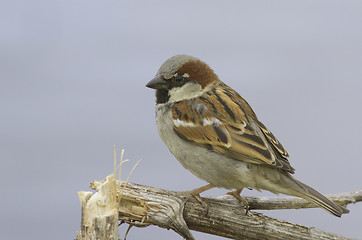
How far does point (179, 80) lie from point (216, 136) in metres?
0.61

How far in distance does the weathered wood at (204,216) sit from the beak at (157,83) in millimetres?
911

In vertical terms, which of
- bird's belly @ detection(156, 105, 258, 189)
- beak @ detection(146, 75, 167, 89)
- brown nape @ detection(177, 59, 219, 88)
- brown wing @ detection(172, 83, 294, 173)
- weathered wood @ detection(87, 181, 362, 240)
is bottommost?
weathered wood @ detection(87, 181, 362, 240)

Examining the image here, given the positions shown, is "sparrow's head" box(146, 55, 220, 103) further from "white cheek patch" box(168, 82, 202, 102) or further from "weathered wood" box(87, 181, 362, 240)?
"weathered wood" box(87, 181, 362, 240)

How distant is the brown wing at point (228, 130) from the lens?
377cm

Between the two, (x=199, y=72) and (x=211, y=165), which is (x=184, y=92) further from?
(x=211, y=165)

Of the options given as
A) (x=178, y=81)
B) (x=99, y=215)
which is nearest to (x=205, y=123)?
(x=178, y=81)

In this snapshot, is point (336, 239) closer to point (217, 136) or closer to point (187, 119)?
point (217, 136)

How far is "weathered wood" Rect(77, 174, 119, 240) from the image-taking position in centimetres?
304

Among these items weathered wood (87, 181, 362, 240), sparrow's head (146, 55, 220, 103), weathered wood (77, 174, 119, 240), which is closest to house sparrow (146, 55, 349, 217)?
sparrow's head (146, 55, 220, 103)

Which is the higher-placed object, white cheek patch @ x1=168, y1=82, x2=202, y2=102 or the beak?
the beak

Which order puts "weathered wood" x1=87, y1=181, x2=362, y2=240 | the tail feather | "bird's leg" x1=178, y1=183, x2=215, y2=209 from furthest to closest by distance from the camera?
"bird's leg" x1=178, y1=183, x2=215, y2=209
the tail feather
"weathered wood" x1=87, y1=181, x2=362, y2=240

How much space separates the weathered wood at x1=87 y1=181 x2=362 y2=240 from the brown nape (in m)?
1.01

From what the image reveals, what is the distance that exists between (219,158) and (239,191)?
0.47 metres

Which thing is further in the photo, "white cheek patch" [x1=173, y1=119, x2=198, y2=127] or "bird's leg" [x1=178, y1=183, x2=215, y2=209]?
"white cheek patch" [x1=173, y1=119, x2=198, y2=127]
